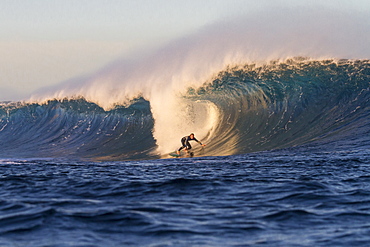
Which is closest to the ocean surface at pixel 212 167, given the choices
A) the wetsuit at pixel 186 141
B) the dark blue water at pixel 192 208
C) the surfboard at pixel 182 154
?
the dark blue water at pixel 192 208

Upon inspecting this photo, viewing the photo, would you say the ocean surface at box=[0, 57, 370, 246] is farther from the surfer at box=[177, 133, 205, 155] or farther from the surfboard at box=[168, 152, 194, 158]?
the surfer at box=[177, 133, 205, 155]

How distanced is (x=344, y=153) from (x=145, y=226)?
26.2 feet

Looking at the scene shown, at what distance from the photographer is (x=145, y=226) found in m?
5.05

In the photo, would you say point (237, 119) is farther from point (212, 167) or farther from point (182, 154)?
point (212, 167)

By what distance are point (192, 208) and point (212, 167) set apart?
15.2ft

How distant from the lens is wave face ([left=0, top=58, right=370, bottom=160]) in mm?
15750

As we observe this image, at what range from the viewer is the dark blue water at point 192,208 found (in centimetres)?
464

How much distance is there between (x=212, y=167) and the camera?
34.6ft

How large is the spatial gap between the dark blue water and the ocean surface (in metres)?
0.02

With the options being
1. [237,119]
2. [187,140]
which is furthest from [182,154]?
[237,119]

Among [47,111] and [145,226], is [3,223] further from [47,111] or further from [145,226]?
[47,111]

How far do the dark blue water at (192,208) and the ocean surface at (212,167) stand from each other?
19mm

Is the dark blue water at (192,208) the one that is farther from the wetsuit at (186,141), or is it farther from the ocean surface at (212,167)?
the wetsuit at (186,141)

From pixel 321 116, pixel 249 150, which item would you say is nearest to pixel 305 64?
pixel 321 116
